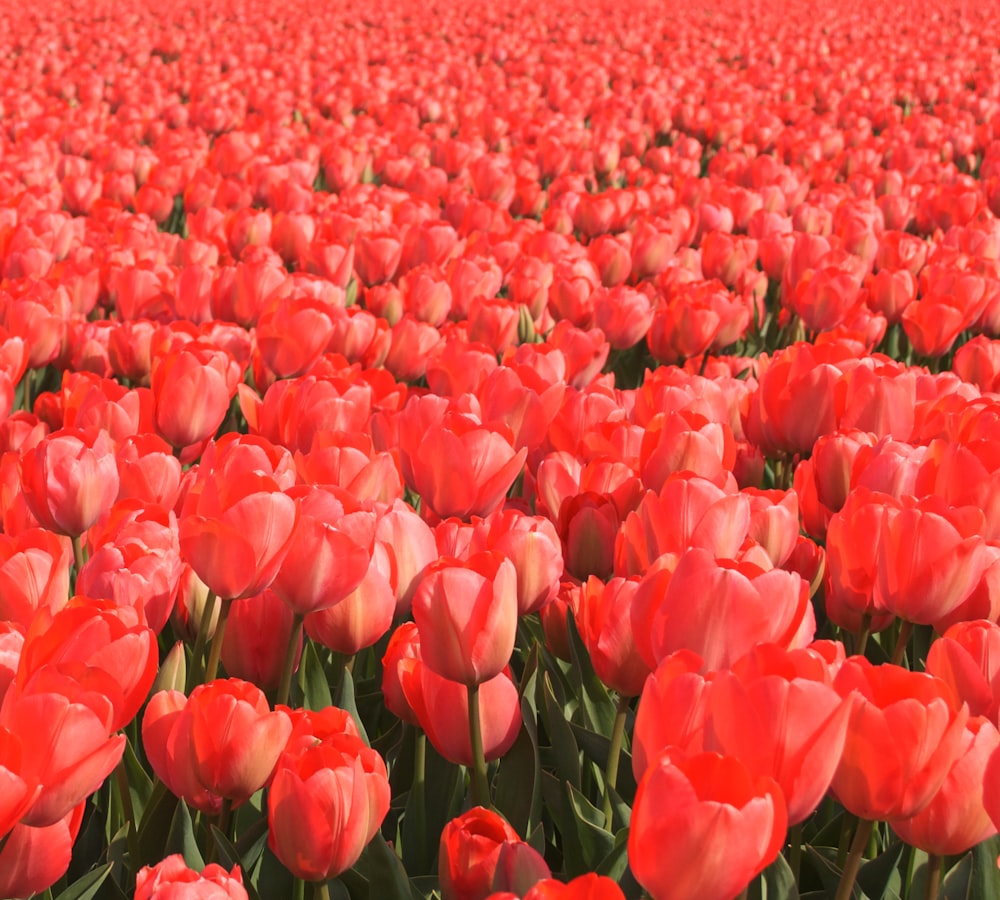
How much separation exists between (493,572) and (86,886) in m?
0.50

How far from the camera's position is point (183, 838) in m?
1.22

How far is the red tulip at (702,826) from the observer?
2.77 feet

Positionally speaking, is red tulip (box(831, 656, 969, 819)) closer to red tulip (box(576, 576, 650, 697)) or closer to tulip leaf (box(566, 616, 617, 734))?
red tulip (box(576, 576, 650, 697))

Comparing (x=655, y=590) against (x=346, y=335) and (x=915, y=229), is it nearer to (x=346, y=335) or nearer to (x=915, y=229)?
(x=346, y=335)

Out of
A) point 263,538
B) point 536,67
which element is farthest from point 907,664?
point 536,67

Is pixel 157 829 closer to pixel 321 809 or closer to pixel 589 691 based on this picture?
pixel 321 809

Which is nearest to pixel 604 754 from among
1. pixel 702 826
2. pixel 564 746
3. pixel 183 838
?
pixel 564 746

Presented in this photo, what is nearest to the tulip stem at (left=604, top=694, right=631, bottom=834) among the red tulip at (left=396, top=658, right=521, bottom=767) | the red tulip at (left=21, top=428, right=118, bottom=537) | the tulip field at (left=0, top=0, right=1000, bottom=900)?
the tulip field at (left=0, top=0, right=1000, bottom=900)

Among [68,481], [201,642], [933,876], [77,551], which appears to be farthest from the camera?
[77,551]

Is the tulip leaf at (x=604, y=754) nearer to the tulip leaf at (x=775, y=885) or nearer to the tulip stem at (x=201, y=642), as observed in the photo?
the tulip leaf at (x=775, y=885)

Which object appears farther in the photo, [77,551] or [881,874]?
[77,551]

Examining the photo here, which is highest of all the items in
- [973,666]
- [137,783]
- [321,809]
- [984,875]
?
[973,666]

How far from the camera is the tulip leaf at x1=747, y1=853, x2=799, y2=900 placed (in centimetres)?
115

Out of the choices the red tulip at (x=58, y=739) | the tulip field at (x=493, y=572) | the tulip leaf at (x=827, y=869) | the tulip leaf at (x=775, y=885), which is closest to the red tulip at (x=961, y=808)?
the tulip field at (x=493, y=572)
